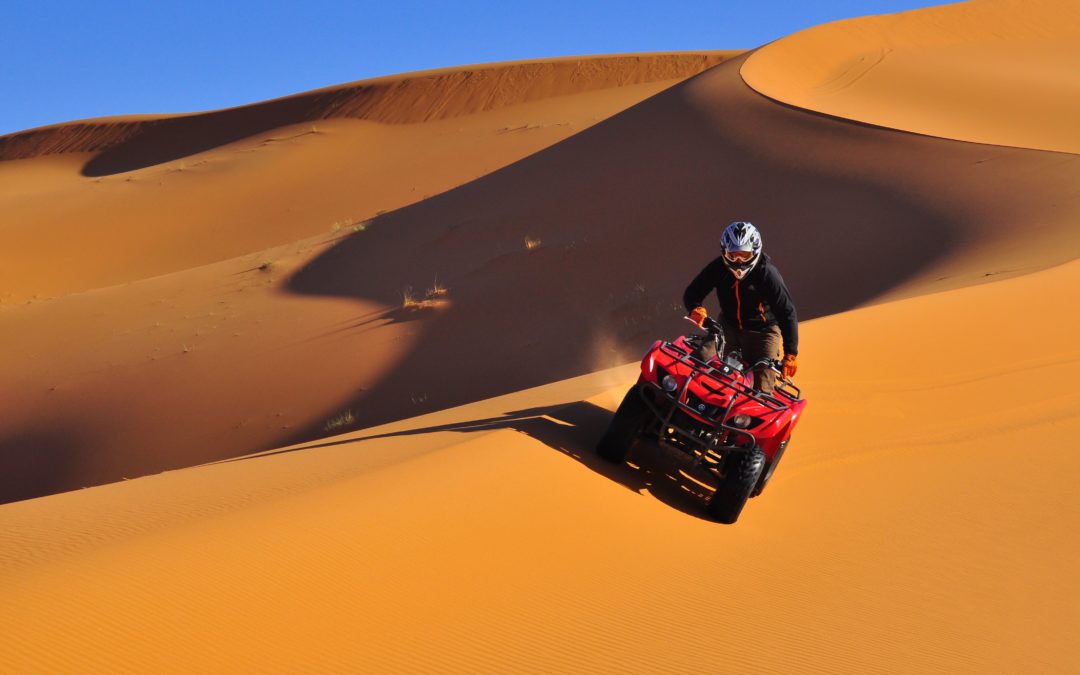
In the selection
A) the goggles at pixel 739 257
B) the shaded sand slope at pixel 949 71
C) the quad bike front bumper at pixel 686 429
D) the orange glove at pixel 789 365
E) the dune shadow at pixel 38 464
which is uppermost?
the shaded sand slope at pixel 949 71

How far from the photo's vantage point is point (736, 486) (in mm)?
6289

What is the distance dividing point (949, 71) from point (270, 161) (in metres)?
31.8

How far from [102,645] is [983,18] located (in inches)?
1652

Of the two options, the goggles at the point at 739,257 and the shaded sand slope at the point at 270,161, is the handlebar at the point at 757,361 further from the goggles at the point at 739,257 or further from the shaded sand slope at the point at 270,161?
the shaded sand slope at the point at 270,161

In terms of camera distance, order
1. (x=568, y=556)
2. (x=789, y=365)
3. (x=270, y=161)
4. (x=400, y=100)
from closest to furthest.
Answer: (x=568, y=556)
(x=789, y=365)
(x=270, y=161)
(x=400, y=100)

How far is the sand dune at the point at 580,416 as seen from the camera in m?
4.45

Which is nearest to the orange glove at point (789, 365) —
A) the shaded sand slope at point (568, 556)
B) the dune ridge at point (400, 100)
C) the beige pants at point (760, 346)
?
the beige pants at point (760, 346)

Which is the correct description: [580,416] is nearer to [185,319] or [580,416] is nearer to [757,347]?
[757,347]

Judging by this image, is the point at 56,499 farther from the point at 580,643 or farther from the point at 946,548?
the point at 946,548

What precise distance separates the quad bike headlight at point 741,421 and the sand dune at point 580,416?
60 centimetres

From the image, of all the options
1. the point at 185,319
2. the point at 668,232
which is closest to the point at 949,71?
the point at 668,232

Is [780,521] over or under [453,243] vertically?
under

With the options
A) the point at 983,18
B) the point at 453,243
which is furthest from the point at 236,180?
the point at 983,18

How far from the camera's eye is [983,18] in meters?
38.8
